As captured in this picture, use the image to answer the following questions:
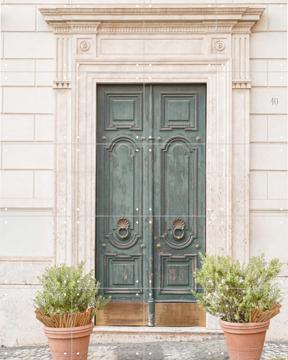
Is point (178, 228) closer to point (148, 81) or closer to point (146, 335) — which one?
point (146, 335)

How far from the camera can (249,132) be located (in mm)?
6375

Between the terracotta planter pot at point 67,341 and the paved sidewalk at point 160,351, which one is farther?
the paved sidewalk at point 160,351

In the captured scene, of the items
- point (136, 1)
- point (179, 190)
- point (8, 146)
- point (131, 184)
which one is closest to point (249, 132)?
point (179, 190)

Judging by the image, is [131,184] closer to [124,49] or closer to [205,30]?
[124,49]

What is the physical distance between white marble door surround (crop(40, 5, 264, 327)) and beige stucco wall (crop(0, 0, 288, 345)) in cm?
13

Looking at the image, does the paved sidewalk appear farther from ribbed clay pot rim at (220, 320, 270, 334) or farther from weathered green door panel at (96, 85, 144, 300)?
ribbed clay pot rim at (220, 320, 270, 334)

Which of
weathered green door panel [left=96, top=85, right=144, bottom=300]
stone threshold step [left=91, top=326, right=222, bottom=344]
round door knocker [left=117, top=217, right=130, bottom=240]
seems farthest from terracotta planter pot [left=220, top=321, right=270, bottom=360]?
round door knocker [left=117, top=217, right=130, bottom=240]

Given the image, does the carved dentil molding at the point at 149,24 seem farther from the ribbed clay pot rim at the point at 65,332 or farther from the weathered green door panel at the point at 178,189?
the ribbed clay pot rim at the point at 65,332

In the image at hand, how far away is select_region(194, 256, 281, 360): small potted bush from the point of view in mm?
5152

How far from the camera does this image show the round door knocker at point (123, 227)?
21.4ft

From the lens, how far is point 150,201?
650 centimetres

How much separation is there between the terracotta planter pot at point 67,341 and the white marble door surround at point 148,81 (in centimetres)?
122

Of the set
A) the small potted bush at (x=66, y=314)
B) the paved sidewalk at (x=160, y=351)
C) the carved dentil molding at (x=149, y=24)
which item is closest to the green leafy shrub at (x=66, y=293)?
the small potted bush at (x=66, y=314)

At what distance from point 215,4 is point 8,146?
112 inches
